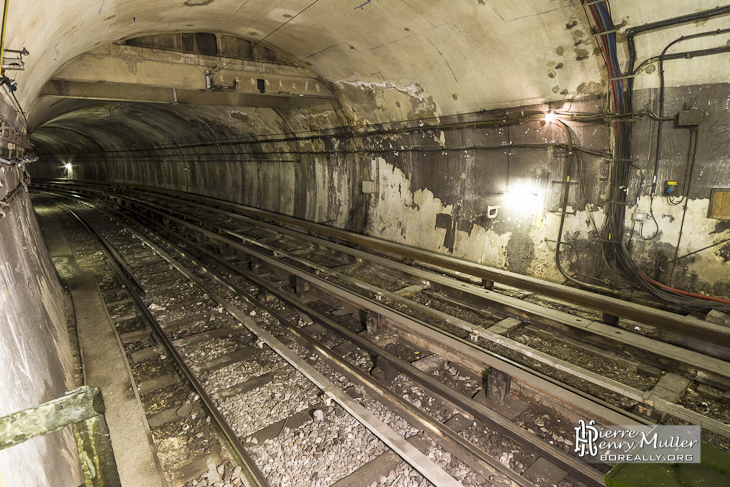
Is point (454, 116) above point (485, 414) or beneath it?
above

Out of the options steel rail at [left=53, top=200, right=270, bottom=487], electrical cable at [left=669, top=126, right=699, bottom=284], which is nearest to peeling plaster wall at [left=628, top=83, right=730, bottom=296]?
electrical cable at [left=669, top=126, right=699, bottom=284]

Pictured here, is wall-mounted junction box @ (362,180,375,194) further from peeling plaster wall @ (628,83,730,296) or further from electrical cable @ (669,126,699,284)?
electrical cable @ (669,126,699,284)

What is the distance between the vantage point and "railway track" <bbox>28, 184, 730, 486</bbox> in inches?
147

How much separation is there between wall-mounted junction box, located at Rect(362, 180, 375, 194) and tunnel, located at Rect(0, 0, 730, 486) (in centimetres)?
9

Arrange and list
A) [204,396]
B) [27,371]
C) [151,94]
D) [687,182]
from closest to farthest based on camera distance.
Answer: [27,371] < [204,396] < [687,182] < [151,94]

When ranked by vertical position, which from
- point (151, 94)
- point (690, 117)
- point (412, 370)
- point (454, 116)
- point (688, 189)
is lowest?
point (412, 370)

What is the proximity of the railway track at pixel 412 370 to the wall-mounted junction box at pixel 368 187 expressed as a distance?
2.69 meters

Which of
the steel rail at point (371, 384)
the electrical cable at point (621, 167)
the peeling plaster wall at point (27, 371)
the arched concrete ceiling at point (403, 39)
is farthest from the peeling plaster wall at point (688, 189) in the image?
the peeling plaster wall at point (27, 371)

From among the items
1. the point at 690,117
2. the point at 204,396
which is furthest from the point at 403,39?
the point at 204,396

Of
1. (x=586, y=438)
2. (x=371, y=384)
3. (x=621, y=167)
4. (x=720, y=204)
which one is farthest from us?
(x=621, y=167)

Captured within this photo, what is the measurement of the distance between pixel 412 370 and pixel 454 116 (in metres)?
5.23

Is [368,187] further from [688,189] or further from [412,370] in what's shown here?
[688,189]

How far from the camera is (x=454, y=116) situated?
7.95m

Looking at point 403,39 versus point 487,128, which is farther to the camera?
point 487,128
